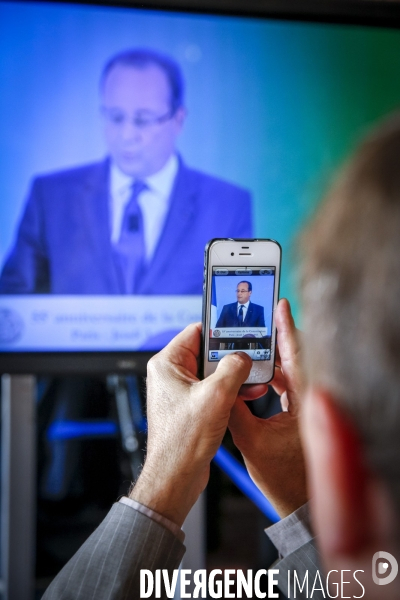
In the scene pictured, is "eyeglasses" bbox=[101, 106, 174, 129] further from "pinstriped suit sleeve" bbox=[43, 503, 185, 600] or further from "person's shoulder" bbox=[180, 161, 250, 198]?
"pinstriped suit sleeve" bbox=[43, 503, 185, 600]

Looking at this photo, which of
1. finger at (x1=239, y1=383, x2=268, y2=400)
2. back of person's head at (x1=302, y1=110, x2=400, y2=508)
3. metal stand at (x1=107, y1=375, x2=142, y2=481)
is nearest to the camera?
back of person's head at (x1=302, y1=110, x2=400, y2=508)

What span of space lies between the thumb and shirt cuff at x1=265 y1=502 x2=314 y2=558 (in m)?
0.19

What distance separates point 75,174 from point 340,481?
3.48 ft

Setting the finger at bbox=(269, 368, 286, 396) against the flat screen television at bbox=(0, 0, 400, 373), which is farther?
the flat screen television at bbox=(0, 0, 400, 373)

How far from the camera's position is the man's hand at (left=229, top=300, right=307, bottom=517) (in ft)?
2.75

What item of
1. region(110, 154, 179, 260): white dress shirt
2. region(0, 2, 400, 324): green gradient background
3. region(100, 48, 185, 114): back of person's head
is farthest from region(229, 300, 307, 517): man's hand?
region(100, 48, 185, 114): back of person's head

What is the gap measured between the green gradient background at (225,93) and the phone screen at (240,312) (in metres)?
0.41

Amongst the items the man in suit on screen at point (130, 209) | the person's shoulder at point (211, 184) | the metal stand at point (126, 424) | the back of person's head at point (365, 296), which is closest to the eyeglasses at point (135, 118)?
the man in suit on screen at point (130, 209)

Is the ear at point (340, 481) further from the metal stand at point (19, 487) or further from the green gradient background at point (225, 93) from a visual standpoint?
the metal stand at point (19, 487)

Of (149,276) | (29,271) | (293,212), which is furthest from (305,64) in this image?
(29,271)

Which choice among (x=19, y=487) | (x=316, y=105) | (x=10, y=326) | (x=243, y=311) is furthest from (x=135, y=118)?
(x=19, y=487)

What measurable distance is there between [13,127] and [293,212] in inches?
24.5

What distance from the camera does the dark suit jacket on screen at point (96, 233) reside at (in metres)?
1.29

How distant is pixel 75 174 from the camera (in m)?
1.30
